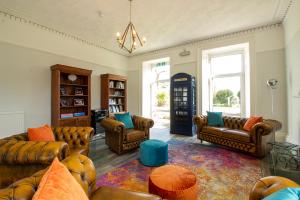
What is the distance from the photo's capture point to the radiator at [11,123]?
3.59m

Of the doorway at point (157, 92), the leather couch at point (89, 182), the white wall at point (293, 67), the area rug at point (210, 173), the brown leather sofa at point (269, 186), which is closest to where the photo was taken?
the brown leather sofa at point (269, 186)

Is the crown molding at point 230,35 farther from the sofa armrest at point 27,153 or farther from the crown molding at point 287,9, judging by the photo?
the sofa armrest at point 27,153

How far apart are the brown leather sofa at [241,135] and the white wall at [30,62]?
4.33m

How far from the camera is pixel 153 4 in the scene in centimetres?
335

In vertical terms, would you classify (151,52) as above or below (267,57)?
above

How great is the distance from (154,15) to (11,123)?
14.1ft

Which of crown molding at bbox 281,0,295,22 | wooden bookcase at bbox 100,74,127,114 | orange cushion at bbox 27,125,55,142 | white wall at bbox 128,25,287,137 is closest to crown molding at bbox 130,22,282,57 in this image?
white wall at bbox 128,25,287,137

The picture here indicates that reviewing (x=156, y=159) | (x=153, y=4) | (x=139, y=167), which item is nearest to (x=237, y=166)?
(x=156, y=159)

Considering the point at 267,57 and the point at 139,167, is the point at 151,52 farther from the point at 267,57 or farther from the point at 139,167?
the point at 139,167

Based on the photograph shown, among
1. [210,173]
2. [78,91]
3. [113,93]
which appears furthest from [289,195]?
[113,93]

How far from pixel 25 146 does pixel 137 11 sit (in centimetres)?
335

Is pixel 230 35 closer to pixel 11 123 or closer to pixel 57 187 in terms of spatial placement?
pixel 57 187

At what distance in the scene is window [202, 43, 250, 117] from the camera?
511cm

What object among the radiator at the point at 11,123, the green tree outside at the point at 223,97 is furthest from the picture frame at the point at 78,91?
the green tree outside at the point at 223,97
